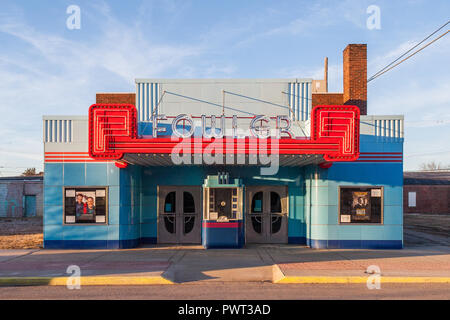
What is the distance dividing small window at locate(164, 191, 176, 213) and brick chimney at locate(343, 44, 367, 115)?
1067 centimetres

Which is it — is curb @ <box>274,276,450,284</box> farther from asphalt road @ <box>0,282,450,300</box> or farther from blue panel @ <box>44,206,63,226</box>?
blue panel @ <box>44,206,63,226</box>

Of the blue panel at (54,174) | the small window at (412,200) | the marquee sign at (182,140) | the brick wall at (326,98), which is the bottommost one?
the small window at (412,200)

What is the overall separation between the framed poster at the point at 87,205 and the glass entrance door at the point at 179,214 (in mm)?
2420

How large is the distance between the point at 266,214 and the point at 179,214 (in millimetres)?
3846

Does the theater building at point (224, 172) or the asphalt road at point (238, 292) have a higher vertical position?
the theater building at point (224, 172)

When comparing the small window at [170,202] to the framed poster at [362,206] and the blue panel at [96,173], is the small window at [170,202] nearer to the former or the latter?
the blue panel at [96,173]

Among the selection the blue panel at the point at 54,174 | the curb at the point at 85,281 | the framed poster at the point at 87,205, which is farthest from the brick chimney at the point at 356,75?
the blue panel at the point at 54,174

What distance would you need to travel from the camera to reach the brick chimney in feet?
63.1

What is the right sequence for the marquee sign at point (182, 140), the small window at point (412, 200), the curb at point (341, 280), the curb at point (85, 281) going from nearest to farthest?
the curb at point (85, 281) → the curb at point (341, 280) → the marquee sign at point (182, 140) → the small window at point (412, 200)

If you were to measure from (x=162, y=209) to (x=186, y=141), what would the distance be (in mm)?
4948

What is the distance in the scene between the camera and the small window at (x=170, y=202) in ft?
52.9

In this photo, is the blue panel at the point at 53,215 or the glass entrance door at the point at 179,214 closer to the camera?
the blue panel at the point at 53,215

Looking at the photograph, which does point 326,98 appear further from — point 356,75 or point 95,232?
point 95,232
